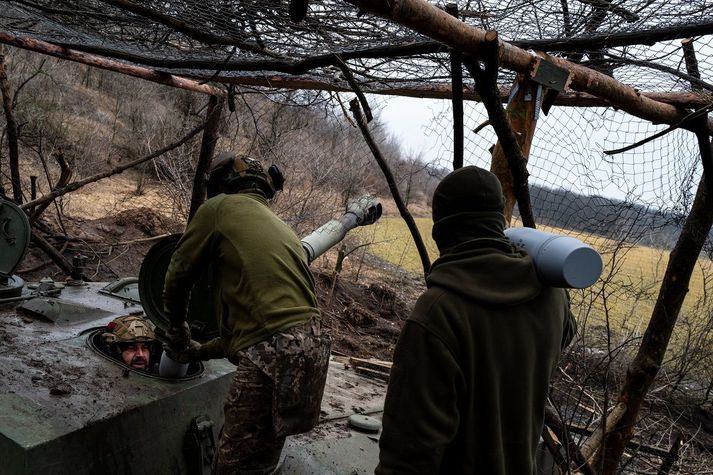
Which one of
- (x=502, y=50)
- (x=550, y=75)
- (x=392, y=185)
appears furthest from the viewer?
(x=392, y=185)

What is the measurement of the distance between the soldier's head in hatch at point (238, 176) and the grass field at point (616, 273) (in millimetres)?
2009

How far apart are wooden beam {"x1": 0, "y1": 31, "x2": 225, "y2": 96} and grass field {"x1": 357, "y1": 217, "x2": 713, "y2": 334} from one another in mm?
3337

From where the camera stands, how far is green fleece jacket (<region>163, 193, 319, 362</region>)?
2.96 m

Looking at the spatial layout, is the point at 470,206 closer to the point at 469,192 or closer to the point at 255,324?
the point at 469,192

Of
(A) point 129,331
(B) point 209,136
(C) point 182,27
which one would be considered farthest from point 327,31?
(B) point 209,136

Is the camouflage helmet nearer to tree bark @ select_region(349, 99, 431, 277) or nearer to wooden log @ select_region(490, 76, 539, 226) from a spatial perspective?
tree bark @ select_region(349, 99, 431, 277)

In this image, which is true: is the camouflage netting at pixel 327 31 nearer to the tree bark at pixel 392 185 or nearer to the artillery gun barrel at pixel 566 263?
the tree bark at pixel 392 185

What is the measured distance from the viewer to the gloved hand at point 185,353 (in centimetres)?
328

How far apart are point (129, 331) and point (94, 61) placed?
290cm

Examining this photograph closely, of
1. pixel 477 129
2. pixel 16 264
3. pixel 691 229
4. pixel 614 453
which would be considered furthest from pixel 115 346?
pixel 691 229

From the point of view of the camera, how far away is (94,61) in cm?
545

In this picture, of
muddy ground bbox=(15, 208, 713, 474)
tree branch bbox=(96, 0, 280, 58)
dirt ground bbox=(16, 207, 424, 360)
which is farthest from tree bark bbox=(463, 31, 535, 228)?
dirt ground bbox=(16, 207, 424, 360)

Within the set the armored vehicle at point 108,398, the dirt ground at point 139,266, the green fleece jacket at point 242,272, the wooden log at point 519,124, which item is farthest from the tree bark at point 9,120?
the wooden log at point 519,124

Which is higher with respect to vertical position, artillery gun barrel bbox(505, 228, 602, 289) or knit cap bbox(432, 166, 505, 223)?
knit cap bbox(432, 166, 505, 223)
